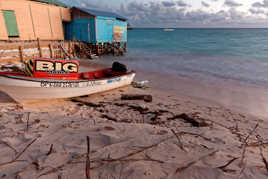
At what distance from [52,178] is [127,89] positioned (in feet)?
28.4

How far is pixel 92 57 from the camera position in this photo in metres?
22.4

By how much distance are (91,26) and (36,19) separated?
6910mm

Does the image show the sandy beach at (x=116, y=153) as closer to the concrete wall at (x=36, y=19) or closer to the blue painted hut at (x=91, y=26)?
the concrete wall at (x=36, y=19)

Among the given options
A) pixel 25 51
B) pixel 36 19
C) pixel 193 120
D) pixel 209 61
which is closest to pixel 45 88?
pixel 193 120

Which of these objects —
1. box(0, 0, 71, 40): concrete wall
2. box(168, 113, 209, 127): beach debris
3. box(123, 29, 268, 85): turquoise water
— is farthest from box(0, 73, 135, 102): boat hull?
box(0, 0, 71, 40): concrete wall

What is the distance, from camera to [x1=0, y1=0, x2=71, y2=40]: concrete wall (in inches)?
702

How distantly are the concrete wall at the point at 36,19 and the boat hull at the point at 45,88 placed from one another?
15.8 metres

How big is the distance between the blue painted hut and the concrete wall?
4.41 feet

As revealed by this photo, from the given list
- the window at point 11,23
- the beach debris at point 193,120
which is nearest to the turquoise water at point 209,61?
the beach debris at point 193,120

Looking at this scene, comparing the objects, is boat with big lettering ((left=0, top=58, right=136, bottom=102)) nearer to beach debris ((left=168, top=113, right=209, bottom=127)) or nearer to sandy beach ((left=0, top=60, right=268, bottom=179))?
sandy beach ((left=0, top=60, right=268, bottom=179))

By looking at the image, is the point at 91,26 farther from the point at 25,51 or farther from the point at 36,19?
the point at 25,51

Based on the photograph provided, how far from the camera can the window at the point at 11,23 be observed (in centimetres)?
1762

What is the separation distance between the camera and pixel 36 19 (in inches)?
785

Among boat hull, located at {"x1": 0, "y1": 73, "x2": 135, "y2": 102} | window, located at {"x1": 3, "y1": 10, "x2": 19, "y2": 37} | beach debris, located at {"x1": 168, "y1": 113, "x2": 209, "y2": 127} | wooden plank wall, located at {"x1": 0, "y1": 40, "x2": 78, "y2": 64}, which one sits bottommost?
beach debris, located at {"x1": 168, "y1": 113, "x2": 209, "y2": 127}
